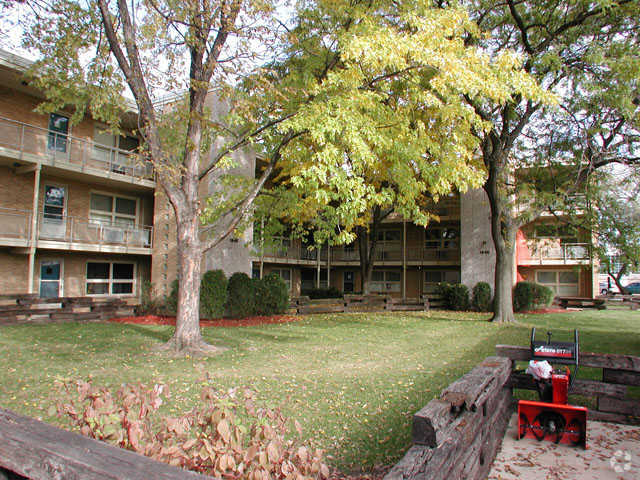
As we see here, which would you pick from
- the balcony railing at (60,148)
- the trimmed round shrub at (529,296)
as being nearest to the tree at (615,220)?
the trimmed round shrub at (529,296)

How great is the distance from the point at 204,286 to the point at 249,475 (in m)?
15.4

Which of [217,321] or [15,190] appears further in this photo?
[217,321]

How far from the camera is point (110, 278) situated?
63.5 feet

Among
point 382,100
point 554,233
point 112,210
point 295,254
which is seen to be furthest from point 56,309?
point 554,233

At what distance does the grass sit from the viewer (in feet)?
17.8

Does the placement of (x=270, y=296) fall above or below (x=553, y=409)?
above

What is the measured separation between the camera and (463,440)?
323cm

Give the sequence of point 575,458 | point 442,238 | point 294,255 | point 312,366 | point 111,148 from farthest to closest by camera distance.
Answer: point 442,238, point 294,255, point 111,148, point 312,366, point 575,458

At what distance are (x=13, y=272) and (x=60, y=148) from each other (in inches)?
211

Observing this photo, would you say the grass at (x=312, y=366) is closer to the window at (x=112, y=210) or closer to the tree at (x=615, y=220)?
the tree at (x=615, y=220)

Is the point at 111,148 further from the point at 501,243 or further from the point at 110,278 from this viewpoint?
the point at 501,243

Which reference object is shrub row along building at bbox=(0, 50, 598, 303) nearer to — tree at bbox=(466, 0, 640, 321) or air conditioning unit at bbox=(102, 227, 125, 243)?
air conditioning unit at bbox=(102, 227, 125, 243)

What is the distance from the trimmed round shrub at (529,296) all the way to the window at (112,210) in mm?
20419

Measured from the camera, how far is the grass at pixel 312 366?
5.43 metres
